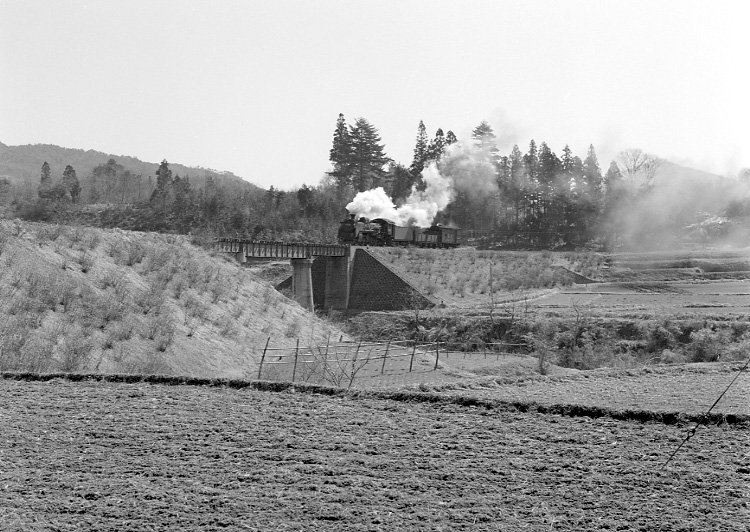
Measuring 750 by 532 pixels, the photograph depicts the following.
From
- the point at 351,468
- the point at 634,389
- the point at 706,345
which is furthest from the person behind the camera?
the point at 706,345

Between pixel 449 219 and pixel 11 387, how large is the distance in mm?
82025

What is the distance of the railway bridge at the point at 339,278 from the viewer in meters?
48.7

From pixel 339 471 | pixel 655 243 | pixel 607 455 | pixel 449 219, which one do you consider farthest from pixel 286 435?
pixel 449 219

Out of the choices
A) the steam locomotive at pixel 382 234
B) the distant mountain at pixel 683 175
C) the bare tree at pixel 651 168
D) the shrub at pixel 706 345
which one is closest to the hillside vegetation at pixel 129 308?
the shrub at pixel 706 345

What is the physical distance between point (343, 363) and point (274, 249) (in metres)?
23.9

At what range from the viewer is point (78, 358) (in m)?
20.0

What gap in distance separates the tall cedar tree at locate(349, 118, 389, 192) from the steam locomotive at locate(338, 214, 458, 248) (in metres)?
26.8

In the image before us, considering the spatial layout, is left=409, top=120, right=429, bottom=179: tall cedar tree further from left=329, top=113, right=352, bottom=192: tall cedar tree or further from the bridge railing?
the bridge railing

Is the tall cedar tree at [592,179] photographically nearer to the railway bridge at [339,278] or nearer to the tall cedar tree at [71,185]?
the railway bridge at [339,278]

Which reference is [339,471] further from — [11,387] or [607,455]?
[11,387]

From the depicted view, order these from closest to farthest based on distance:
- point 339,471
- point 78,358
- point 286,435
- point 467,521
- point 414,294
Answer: point 467,521 < point 339,471 < point 286,435 < point 78,358 < point 414,294

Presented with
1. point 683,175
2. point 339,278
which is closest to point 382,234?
point 339,278

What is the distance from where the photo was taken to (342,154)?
9894 cm

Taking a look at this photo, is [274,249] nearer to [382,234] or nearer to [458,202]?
[382,234]
